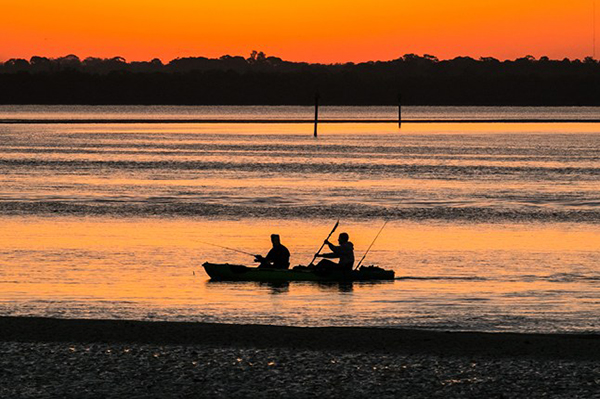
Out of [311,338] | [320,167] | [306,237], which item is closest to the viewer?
[311,338]

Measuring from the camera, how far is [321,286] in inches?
1390

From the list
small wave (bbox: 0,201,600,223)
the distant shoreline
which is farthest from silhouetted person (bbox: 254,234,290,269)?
small wave (bbox: 0,201,600,223)

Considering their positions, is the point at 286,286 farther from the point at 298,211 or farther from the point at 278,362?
the point at 298,211

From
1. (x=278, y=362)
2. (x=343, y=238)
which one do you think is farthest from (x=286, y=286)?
(x=278, y=362)

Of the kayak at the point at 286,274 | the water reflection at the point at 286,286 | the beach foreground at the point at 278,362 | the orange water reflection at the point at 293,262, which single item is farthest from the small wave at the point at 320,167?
the beach foreground at the point at 278,362

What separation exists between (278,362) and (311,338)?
100 inches

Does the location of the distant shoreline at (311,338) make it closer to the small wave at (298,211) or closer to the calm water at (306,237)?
the calm water at (306,237)

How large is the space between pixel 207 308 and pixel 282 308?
6.51 ft

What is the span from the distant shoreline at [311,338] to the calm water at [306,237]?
5.60 metres

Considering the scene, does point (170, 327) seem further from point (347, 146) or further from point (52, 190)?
point (347, 146)

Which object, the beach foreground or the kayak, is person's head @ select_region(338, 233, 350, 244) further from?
the beach foreground

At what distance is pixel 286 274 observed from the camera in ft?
116

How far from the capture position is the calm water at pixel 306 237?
100 ft

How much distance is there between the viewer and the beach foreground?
16531 mm
